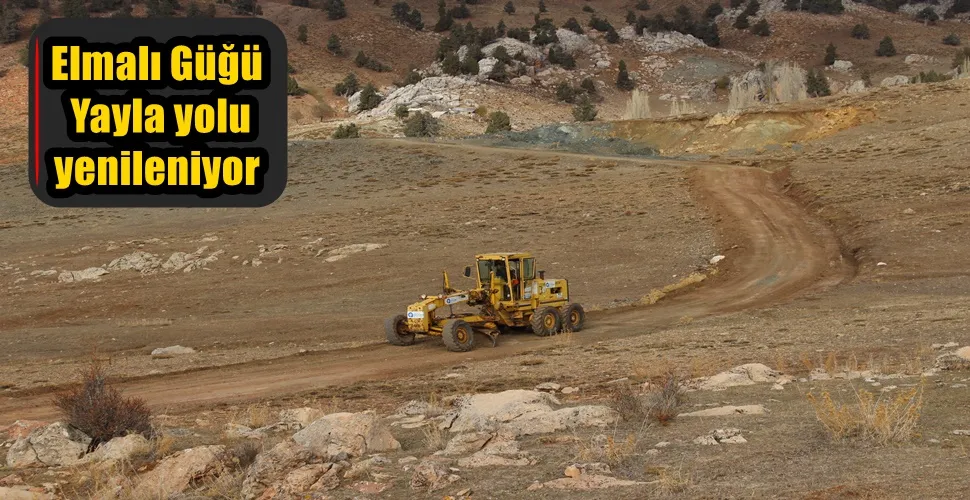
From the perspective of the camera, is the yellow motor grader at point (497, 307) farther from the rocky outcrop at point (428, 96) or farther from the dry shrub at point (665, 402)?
the rocky outcrop at point (428, 96)

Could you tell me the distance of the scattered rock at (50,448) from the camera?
11.4 m

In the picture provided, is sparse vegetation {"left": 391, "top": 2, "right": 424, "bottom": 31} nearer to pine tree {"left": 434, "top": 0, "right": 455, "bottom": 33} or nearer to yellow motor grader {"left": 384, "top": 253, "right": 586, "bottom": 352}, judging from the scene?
pine tree {"left": 434, "top": 0, "right": 455, "bottom": 33}

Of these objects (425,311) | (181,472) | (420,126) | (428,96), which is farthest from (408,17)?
(181,472)

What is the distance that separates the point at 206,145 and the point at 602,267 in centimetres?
1772

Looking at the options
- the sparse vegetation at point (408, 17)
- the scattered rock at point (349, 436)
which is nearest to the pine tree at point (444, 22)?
the sparse vegetation at point (408, 17)

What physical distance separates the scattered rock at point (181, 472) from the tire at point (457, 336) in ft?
38.0

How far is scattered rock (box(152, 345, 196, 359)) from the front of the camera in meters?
24.2

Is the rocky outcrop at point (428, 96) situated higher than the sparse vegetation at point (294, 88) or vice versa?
the sparse vegetation at point (294, 88)

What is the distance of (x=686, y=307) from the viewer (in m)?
28.4

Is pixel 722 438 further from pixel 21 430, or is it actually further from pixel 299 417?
pixel 21 430

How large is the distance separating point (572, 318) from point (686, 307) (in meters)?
5.29

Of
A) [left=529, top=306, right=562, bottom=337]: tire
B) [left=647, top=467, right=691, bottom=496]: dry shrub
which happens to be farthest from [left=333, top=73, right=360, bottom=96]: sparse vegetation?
[left=647, top=467, right=691, bottom=496]: dry shrub

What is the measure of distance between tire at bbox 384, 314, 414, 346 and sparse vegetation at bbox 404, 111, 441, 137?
5795 cm

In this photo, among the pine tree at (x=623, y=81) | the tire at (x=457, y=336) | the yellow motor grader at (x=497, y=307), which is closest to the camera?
the tire at (x=457, y=336)
